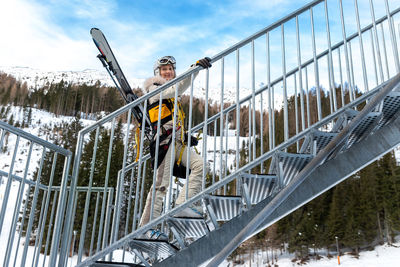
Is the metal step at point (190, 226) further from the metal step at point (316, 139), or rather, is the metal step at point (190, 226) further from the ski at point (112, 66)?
the metal step at point (316, 139)

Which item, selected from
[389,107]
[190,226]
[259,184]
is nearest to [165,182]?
[190,226]

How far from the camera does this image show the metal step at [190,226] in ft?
10.9

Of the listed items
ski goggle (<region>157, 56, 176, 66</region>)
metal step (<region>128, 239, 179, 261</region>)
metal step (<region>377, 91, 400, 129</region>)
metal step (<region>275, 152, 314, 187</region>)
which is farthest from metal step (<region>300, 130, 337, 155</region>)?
ski goggle (<region>157, 56, 176, 66</region>)

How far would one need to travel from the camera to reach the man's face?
411 cm

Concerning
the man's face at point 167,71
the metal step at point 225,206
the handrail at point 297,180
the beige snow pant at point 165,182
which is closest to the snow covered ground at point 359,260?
the metal step at point 225,206

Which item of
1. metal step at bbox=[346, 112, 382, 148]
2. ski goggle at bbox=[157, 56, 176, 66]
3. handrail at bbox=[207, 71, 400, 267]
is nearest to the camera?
handrail at bbox=[207, 71, 400, 267]

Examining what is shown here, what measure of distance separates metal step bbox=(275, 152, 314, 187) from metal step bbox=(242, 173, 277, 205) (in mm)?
81

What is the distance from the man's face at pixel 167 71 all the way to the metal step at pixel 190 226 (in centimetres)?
161

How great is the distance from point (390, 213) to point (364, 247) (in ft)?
12.8

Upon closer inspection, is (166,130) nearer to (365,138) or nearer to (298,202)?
(298,202)

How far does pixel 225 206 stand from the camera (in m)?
3.47

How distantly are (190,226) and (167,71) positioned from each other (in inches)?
67.8

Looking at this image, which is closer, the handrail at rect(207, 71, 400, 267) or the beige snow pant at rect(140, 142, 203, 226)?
the handrail at rect(207, 71, 400, 267)

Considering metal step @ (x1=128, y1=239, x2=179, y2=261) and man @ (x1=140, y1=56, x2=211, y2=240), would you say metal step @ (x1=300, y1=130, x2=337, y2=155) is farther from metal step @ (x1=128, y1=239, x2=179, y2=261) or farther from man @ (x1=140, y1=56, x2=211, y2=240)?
metal step @ (x1=128, y1=239, x2=179, y2=261)
